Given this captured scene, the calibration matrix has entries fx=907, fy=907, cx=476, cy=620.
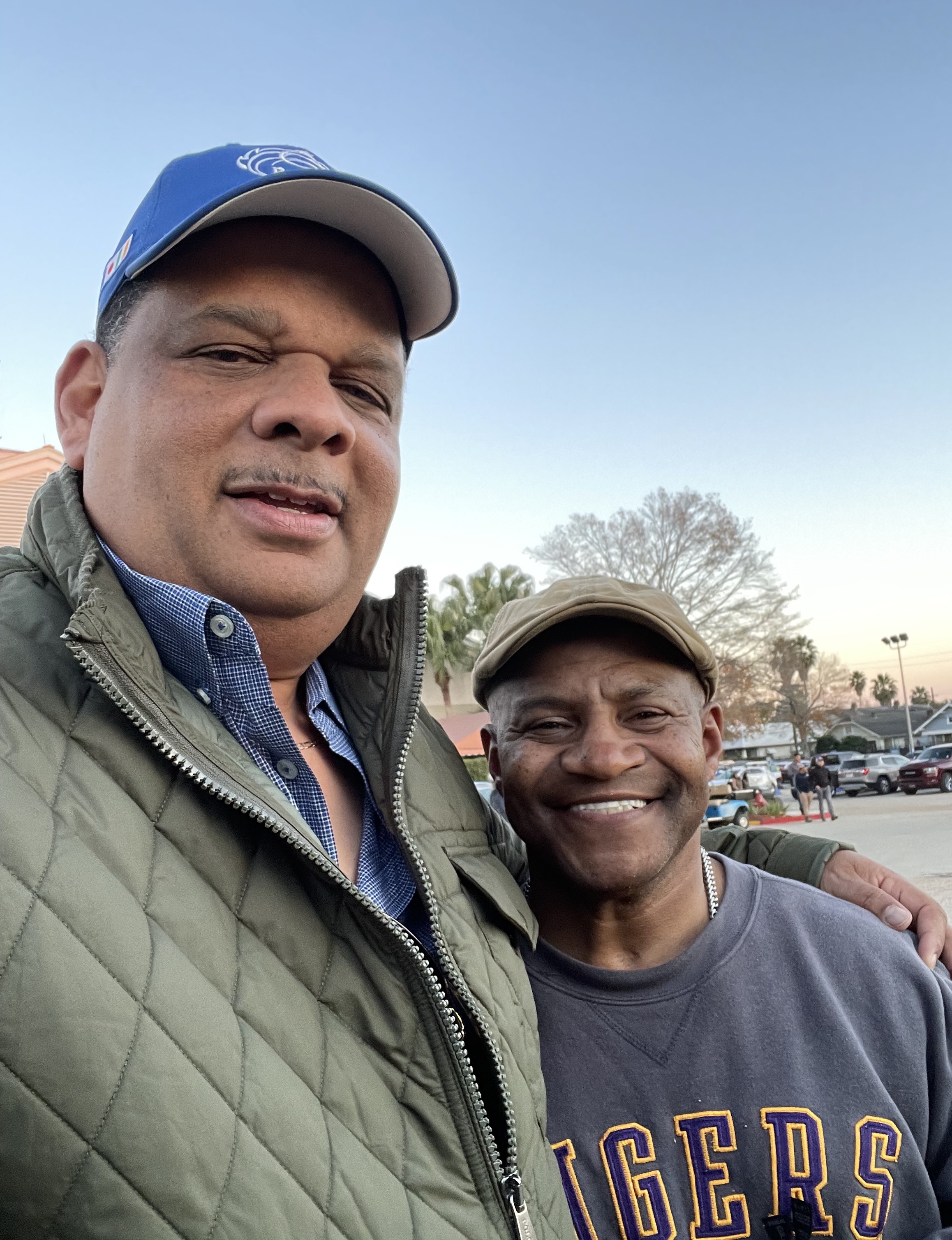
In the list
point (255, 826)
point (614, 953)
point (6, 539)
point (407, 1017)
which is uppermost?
point (6, 539)

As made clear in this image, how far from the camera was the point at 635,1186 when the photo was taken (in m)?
1.87

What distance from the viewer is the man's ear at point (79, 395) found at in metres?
1.70

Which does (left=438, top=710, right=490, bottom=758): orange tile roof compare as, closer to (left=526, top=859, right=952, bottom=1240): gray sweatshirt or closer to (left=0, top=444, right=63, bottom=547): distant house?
(left=0, top=444, right=63, bottom=547): distant house

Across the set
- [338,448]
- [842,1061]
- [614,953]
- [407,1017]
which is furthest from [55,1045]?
[842,1061]

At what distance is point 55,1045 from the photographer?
3.35 feet

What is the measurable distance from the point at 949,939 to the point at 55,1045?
81.4 inches

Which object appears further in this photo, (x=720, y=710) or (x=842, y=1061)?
(x=720, y=710)

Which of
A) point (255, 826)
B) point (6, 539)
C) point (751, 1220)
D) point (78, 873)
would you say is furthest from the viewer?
point (6, 539)

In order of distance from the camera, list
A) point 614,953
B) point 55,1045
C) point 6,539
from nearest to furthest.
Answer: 1. point 55,1045
2. point 614,953
3. point 6,539

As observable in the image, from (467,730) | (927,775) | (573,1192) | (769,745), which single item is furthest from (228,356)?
(769,745)

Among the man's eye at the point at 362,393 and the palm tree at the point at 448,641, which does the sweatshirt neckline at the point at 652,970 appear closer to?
the man's eye at the point at 362,393

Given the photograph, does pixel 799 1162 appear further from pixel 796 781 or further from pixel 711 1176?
pixel 796 781

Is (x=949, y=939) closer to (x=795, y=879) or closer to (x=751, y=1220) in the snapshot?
Answer: (x=795, y=879)

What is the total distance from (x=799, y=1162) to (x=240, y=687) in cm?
149
